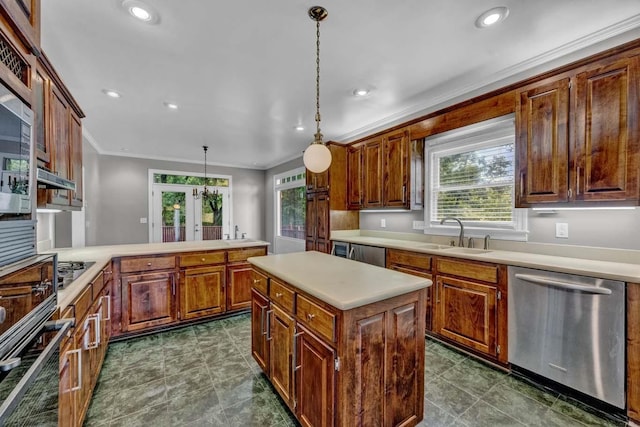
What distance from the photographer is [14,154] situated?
88 centimetres

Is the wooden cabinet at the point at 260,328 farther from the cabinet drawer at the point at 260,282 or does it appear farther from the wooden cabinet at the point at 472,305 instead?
the wooden cabinet at the point at 472,305

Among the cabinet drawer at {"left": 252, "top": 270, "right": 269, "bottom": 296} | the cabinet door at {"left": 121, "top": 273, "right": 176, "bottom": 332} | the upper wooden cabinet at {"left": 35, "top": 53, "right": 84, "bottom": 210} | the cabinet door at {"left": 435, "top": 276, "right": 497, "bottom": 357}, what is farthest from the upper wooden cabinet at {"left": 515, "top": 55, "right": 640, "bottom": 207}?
the cabinet door at {"left": 121, "top": 273, "right": 176, "bottom": 332}

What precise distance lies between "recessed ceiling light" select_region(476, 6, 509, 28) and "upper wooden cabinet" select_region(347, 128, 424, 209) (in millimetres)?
1482

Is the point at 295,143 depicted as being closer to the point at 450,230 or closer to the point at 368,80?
the point at 368,80

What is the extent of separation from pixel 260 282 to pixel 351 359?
3.22 ft

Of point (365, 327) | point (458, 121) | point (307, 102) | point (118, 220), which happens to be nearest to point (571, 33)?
point (458, 121)

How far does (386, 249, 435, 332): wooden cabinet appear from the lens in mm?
2748

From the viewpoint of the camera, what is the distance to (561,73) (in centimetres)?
210

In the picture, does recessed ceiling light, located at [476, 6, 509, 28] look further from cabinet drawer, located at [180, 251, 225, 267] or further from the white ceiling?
cabinet drawer, located at [180, 251, 225, 267]

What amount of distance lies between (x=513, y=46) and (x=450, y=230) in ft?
6.12

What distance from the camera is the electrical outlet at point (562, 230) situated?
90.2 inches

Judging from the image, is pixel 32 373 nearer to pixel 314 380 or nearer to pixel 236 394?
pixel 314 380

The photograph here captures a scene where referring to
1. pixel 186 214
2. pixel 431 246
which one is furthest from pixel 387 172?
pixel 186 214

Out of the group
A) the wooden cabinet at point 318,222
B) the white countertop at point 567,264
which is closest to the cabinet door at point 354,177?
the wooden cabinet at point 318,222
